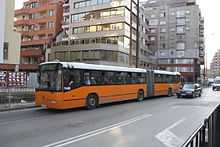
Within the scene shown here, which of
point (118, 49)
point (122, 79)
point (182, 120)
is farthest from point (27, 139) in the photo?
point (118, 49)

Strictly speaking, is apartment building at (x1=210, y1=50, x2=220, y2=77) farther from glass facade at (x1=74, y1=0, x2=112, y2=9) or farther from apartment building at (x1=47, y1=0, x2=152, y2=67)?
glass facade at (x1=74, y1=0, x2=112, y2=9)

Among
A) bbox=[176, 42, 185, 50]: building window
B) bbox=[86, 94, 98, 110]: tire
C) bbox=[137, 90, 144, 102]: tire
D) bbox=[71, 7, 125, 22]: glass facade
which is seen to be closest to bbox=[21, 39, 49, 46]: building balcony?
bbox=[71, 7, 125, 22]: glass facade

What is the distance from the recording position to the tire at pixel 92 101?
1661 cm

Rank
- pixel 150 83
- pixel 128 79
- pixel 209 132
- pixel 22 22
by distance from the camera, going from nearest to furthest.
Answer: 1. pixel 209 132
2. pixel 128 79
3. pixel 150 83
4. pixel 22 22

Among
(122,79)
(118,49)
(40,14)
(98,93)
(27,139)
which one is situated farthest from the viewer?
(40,14)

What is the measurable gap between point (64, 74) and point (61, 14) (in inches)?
2406

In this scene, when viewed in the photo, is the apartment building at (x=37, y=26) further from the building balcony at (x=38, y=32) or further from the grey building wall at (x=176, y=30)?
the grey building wall at (x=176, y=30)

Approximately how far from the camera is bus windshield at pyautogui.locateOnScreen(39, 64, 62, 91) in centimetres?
1501

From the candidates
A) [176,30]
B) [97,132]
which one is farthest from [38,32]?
[97,132]

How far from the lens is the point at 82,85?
16.2 m

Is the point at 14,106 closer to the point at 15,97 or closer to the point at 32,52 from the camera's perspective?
the point at 15,97

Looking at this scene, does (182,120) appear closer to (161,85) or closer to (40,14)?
(161,85)

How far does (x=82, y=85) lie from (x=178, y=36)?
80.4m

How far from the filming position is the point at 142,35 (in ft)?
248
